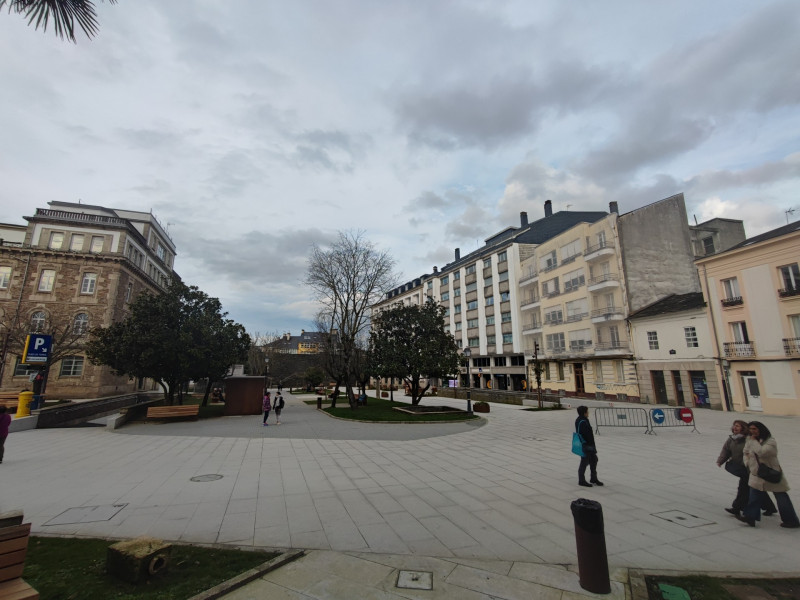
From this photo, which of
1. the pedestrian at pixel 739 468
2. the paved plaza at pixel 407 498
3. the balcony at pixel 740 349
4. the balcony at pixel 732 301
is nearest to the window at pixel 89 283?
the paved plaza at pixel 407 498

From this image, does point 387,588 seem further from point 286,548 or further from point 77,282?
point 77,282

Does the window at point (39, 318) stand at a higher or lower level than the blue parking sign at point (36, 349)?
higher

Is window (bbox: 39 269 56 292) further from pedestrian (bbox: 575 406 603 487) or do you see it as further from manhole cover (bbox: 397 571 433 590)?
pedestrian (bbox: 575 406 603 487)

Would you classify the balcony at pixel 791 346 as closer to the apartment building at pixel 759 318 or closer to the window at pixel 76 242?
the apartment building at pixel 759 318

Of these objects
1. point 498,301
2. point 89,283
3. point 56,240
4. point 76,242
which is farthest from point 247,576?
point 498,301

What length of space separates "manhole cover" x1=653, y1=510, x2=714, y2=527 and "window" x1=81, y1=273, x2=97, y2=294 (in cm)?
4630

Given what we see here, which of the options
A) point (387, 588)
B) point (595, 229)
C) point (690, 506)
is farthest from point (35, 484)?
point (595, 229)

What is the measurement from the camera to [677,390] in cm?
2706

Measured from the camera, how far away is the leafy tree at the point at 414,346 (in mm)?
24203

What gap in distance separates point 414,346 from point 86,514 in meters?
19.7

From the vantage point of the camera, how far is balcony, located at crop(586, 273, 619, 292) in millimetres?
32188

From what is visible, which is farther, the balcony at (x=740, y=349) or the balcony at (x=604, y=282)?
the balcony at (x=604, y=282)

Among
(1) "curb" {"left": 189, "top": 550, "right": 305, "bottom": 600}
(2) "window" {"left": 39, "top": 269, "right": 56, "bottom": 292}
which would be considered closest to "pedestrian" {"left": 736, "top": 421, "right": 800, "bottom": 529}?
(1) "curb" {"left": 189, "top": 550, "right": 305, "bottom": 600}

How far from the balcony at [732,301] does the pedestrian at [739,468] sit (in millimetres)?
21478
